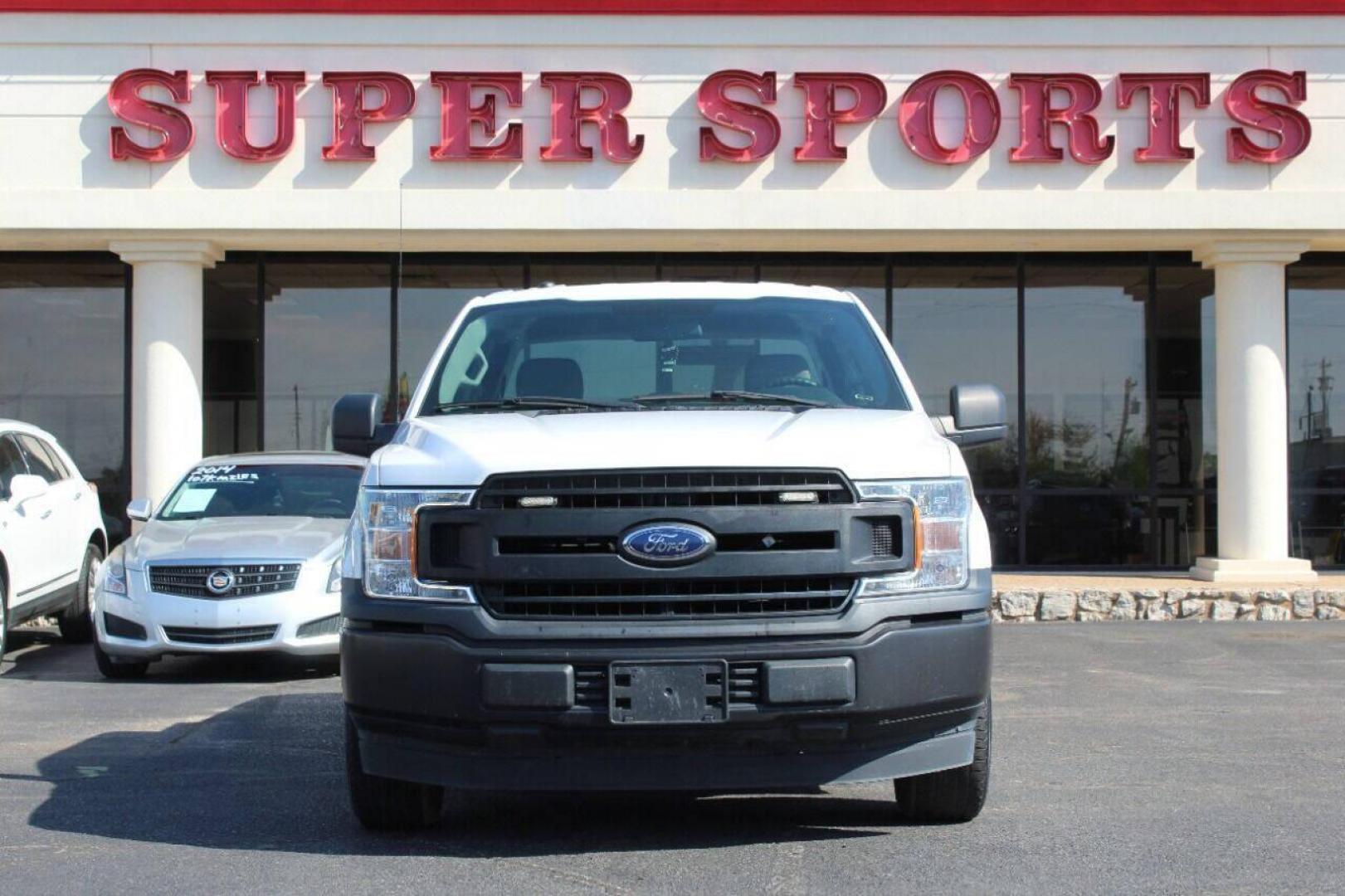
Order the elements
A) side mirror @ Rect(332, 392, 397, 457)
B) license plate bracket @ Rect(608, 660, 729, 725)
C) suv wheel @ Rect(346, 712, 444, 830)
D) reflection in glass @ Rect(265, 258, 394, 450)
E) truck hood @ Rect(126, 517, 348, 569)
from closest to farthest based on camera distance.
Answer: license plate bracket @ Rect(608, 660, 729, 725) < suv wheel @ Rect(346, 712, 444, 830) < side mirror @ Rect(332, 392, 397, 457) < truck hood @ Rect(126, 517, 348, 569) < reflection in glass @ Rect(265, 258, 394, 450)

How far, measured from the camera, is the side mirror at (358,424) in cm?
621

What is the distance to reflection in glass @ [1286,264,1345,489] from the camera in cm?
1852

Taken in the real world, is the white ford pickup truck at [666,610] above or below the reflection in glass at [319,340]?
below

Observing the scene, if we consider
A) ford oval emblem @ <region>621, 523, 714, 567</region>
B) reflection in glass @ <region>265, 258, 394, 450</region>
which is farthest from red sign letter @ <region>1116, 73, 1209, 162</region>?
ford oval emblem @ <region>621, 523, 714, 567</region>

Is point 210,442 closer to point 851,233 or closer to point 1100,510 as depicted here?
point 851,233

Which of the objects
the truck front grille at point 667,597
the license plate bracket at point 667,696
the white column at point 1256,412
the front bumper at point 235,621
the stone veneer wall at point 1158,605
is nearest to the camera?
the license plate bracket at point 667,696

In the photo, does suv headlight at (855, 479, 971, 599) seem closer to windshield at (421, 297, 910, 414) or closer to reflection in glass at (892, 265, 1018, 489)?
windshield at (421, 297, 910, 414)

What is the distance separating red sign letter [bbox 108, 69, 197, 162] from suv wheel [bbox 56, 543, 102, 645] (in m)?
4.42

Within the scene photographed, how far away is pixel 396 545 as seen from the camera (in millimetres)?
5203

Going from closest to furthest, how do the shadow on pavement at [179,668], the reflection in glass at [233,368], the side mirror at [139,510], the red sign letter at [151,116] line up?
the shadow on pavement at [179,668], the side mirror at [139,510], the red sign letter at [151,116], the reflection in glass at [233,368]

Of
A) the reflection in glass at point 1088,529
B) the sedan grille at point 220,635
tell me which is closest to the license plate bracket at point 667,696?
the sedan grille at point 220,635

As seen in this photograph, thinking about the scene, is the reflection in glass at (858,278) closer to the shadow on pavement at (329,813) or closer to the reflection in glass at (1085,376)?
the reflection in glass at (1085,376)

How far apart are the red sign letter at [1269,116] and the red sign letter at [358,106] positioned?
7.75m

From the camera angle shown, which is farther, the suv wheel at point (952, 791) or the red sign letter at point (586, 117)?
the red sign letter at point (586, 117)
